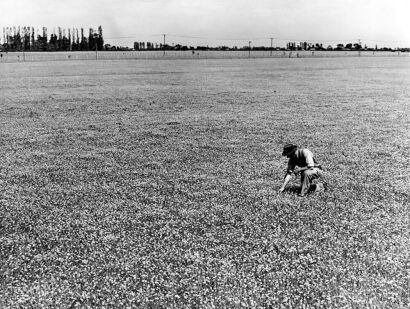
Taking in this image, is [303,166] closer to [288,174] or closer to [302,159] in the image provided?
[302,159]

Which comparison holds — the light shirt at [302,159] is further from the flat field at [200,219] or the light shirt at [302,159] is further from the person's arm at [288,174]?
the flat field at [200,219]

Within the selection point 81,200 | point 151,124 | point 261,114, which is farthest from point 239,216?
point 261,114

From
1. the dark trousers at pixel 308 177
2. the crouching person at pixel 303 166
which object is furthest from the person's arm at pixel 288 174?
the dark trousers at pixel 308 177

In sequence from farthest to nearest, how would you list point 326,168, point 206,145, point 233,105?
point 233,105 < point 206,145 < point 326,168

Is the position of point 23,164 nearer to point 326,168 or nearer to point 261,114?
point 326,168

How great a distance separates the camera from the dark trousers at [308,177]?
31.6 ft

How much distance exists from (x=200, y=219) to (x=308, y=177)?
2.76 metres

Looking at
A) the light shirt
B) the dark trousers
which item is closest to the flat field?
the dark trousers

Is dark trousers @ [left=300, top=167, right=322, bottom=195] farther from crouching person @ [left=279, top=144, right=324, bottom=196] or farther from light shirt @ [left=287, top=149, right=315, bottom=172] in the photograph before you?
light shirt @ [left=287, top=149, right=315, bottom=172]

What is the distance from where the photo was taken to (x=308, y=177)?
973 centimetres

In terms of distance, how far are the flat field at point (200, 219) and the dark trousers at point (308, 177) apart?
0.25m

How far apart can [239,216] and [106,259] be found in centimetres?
289

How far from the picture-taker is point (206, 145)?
1567 cm

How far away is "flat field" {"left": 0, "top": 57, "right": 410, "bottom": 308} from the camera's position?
238 inches
